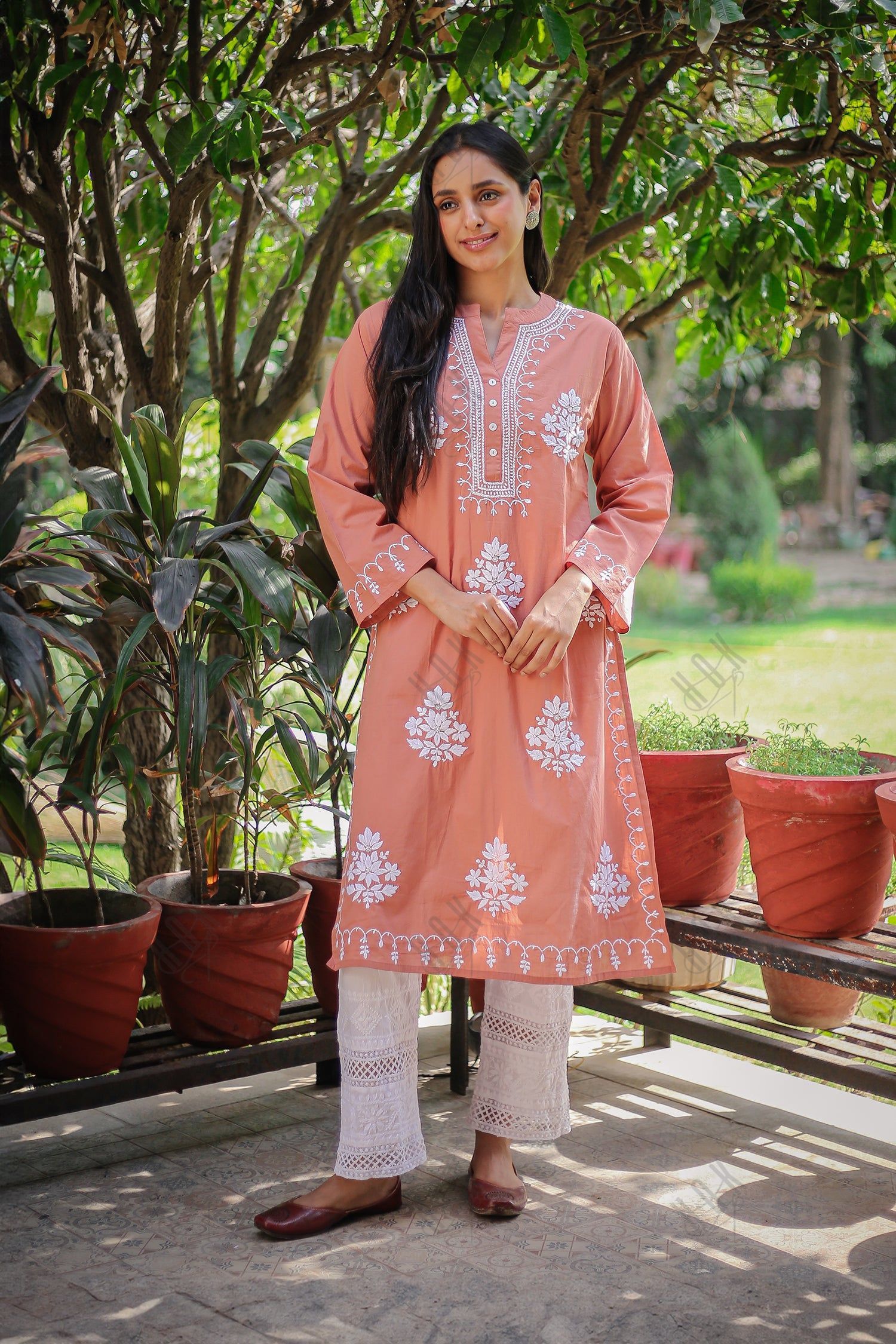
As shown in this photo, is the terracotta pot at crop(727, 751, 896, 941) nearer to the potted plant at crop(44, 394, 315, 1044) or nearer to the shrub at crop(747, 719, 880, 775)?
the shrub at crop(747, 719, 880, 775)

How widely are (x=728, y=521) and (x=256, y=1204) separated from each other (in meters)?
12.1

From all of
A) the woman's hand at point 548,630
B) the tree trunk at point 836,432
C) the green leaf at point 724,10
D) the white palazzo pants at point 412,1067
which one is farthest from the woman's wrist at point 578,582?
the tree trunk at point 836,432

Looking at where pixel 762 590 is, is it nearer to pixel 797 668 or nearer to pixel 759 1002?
pixel 797 668

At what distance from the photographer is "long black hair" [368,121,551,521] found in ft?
6.10

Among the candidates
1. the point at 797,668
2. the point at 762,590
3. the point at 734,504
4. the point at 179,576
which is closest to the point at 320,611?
the point at 179,576

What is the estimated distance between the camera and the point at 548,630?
1.78 metres

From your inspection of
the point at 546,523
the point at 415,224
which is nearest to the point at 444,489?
the point at 546,523

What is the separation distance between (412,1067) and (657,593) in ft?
35.8

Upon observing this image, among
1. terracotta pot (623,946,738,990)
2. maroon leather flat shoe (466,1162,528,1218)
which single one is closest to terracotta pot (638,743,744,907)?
terracotta pot (623,946,738,990)

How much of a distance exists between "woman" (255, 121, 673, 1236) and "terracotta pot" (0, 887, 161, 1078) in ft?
1.12

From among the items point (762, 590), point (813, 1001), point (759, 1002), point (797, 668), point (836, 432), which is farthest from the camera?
point (836, 432)

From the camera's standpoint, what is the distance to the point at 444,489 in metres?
1.87

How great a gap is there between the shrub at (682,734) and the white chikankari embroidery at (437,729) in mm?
558

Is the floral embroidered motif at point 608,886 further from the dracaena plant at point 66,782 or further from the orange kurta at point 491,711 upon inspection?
the dracaena plant at point 66,782
